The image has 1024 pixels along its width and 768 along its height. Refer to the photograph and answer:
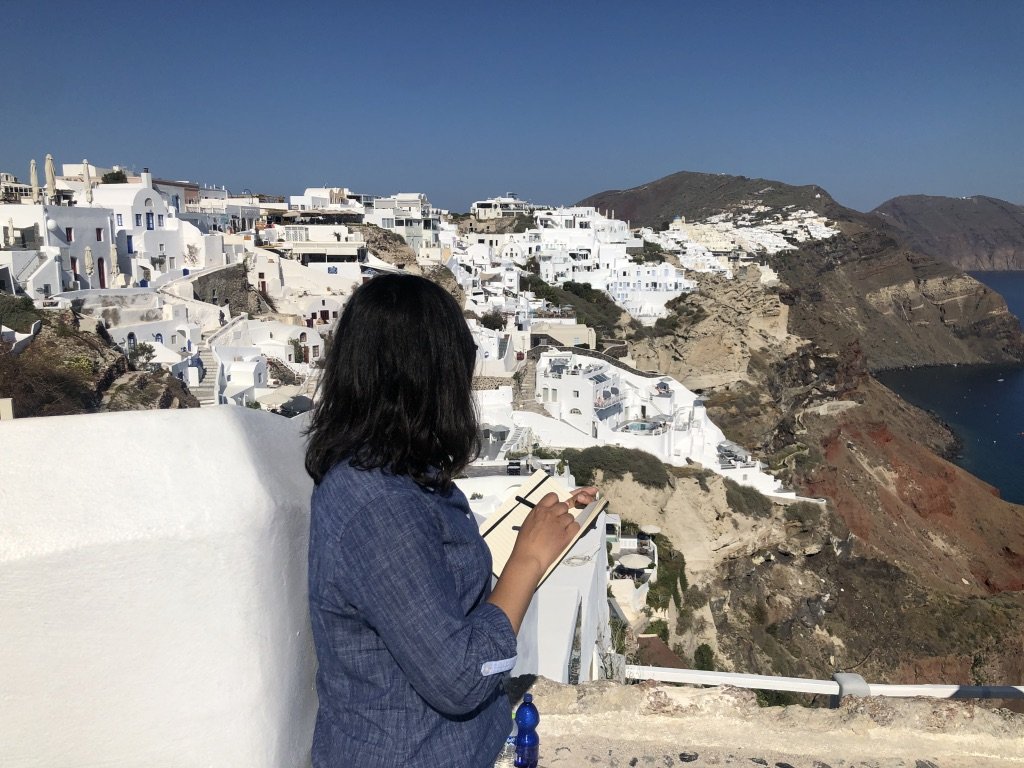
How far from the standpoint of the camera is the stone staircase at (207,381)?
15.0 meters

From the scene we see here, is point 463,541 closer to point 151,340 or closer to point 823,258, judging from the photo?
point 151,340

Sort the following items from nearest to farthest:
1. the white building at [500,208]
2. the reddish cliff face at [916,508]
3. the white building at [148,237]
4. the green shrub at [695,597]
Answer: the green shrub at [695,597], the white building at [148,237], the reddish cliff face at [916,508], the white building at [500,208]

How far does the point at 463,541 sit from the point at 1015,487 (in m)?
38.5

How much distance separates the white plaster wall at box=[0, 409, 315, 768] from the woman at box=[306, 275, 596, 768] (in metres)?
0.13

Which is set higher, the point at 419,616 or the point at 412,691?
the point at 419,616

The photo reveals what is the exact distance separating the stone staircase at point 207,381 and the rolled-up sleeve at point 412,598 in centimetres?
1374

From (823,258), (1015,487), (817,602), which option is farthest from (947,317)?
(817,602)

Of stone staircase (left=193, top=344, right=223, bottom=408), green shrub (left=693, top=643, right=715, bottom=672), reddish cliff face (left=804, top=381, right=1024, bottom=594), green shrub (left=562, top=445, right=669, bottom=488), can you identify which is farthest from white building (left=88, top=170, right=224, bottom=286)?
reddish cliff face (left=804, top=381, right=1024, bottom=594)

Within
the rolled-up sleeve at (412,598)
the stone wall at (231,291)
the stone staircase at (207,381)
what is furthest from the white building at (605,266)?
the rolled-up sleeve at (412,598)

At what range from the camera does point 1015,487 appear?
32.9 m

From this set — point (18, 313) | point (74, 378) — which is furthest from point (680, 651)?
point (18, 313)

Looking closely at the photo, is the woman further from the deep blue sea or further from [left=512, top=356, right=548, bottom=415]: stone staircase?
the deep blue sea

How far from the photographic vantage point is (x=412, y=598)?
1212 millimetres

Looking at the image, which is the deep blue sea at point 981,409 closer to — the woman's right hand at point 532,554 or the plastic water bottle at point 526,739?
the plastic water bottle at point 526,739
